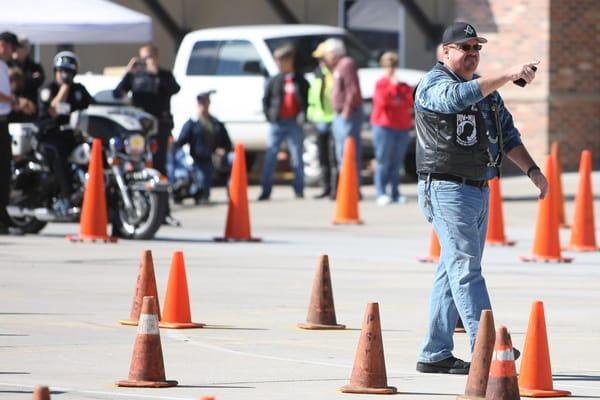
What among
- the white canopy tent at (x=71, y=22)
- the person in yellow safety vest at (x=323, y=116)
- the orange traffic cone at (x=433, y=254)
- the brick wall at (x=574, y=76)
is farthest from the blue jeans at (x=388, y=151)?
the orange traffic cone at (x=433, y=254)

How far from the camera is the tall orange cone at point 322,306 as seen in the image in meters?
10.8

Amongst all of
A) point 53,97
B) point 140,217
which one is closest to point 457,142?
point 140,217

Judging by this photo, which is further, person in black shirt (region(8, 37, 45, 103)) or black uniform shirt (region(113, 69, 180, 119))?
black uniform shirt (region(113, 69, 180, 119))

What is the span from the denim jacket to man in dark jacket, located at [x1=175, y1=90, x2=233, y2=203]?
1376 cm

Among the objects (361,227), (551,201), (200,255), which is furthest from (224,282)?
(361,227)

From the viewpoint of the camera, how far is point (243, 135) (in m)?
25.7

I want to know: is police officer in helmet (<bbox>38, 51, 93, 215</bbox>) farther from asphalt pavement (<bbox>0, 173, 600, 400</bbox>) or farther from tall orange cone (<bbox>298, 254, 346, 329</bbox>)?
tall orange cone (<bbox>298, 254, 346, 329</bbox>)

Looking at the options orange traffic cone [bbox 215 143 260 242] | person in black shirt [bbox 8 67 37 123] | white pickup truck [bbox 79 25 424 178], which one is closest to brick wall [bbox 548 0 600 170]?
white pickup truck [bbox 79 25 424 178]

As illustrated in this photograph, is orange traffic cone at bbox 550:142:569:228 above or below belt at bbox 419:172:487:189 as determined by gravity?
below

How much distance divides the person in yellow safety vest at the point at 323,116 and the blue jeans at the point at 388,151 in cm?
118

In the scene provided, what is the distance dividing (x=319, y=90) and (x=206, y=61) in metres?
3.02

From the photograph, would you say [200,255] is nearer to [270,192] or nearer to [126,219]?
[126,219]

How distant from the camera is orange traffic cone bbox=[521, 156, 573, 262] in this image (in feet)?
52.1

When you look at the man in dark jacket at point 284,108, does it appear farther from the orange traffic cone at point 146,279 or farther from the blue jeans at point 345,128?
the orange traffic cone at point 146,279
